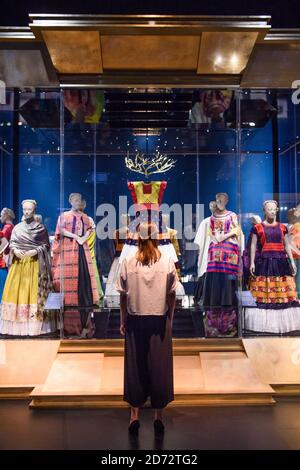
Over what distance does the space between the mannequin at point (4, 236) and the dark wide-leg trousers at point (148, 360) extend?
2.10m

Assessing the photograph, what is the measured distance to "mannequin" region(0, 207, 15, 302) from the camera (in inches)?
214

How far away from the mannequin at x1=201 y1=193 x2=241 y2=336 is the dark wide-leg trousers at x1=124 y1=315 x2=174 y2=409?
73.3 inches

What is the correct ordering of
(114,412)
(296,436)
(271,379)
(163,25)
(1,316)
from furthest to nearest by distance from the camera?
(1,316), (271,379), (163,25), (114,412), (296,436)

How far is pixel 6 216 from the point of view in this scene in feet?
18.2

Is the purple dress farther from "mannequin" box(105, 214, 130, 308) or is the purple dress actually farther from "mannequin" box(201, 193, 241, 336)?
"mannequin" box(105, 214, 130, 308)

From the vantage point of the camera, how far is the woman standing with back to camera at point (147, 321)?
377cm

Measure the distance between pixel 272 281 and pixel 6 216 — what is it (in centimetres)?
275

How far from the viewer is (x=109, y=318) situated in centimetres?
567

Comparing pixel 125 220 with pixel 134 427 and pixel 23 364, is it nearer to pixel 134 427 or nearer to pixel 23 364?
pixel 23 364

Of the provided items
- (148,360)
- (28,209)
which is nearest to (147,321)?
(148,360)

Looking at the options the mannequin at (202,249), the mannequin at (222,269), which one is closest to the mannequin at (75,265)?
the mannequin at (202,249)

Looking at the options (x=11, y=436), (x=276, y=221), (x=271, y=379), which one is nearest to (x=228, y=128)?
(x=276, y=221)

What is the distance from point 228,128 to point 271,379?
103 inches

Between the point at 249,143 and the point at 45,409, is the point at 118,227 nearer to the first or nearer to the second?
the point at 249,143
